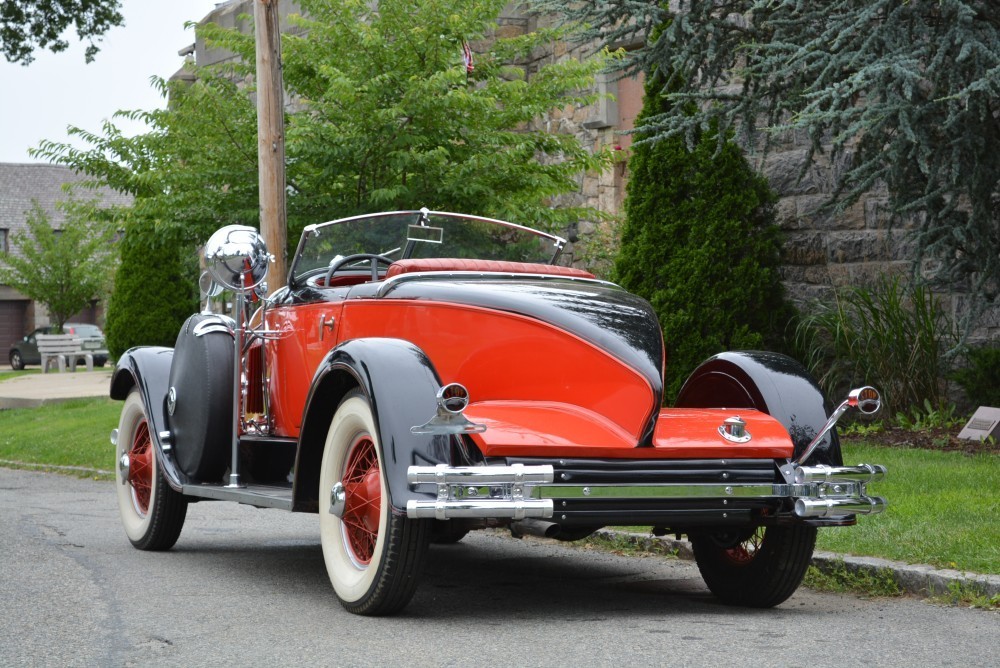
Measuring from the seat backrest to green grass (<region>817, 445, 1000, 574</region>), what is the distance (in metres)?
1.95

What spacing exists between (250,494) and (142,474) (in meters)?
1.75

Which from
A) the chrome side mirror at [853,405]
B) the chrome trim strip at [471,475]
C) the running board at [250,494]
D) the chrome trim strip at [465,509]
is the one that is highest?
the chrome side mirror at [853,405]

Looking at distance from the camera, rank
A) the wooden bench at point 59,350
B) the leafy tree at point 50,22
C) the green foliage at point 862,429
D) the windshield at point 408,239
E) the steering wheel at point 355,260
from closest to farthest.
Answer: the steering wheel at point 355,260, the windshield at point 408,239, the green foliage at point 862,429, the leafy tree at point 50,22, the wooden bench at point 59,350

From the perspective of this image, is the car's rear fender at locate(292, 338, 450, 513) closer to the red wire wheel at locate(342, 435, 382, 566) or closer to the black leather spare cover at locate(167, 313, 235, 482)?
the red wire wheel at locate(342, 435, 382, 566)

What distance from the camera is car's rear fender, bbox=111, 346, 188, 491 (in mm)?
7141

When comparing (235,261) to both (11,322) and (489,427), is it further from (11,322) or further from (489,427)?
(11,322)

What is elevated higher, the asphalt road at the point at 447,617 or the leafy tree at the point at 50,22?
the leafy tree at the point at 50,22

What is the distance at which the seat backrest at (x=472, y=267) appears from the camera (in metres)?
6.38

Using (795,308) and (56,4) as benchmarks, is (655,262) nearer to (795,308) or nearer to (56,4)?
(795,308)

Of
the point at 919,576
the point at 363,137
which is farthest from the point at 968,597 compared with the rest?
the point at 363,137

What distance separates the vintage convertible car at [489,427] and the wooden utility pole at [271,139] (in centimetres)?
397

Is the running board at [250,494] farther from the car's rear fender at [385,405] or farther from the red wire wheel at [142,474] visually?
the red wire wheel at [142,474]

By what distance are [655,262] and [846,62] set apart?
11.5ft

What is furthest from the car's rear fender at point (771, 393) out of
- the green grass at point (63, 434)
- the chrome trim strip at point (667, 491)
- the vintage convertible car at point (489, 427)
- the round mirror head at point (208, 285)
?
the green grass at point (63, 434)
